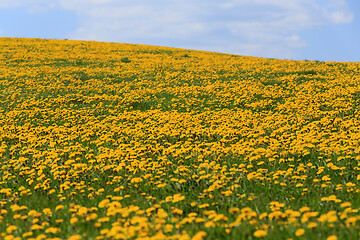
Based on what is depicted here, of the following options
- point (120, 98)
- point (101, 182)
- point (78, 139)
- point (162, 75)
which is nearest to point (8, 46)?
point (162, 75)

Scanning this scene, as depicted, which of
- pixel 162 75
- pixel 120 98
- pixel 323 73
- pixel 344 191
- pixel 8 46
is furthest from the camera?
pixel 8 46

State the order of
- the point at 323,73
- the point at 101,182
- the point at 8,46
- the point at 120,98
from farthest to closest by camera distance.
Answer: the point at 8,46, the point at 323,73, the point at 120,98, the point at 101,182

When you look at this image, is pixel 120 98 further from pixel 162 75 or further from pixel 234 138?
A: pixel 234 138

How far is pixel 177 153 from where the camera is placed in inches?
294

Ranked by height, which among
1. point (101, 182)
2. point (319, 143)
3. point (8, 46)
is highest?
point (8, 46)

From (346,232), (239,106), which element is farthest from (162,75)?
(346,232)

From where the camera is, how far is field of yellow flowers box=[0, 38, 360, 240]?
4367 mm

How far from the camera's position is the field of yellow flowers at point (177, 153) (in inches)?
172

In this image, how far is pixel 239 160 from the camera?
7465mm

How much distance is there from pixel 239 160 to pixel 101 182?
3.11 m

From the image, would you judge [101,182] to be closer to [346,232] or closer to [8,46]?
[346,232]

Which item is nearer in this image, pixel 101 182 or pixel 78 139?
pixel 101 182

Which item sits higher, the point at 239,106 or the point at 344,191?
the point at 239,106

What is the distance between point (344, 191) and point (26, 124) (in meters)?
10.6
